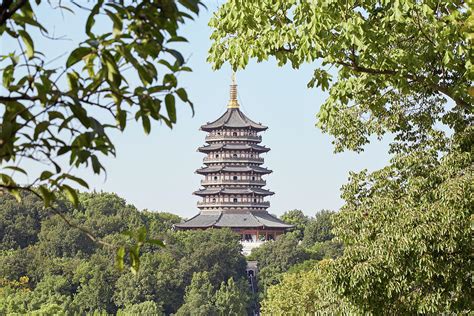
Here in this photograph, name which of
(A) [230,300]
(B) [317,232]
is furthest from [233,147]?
(A) [230,300]

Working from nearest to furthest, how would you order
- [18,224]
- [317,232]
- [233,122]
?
[18,224]
[233,122]
[317,232]

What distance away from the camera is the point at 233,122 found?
58.5 meters

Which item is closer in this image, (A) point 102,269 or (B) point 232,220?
(A) point 102,269

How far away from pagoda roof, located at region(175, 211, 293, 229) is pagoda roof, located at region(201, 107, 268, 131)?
18.0ft

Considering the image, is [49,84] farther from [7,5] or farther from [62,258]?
[62,258]

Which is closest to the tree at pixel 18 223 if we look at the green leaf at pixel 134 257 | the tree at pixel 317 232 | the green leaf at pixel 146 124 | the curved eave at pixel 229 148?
the curved eave at pixel 229 148

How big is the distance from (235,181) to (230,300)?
47.3ft

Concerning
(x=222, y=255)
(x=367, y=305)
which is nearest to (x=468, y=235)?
(x=367, y=305)

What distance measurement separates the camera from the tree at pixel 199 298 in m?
43.6

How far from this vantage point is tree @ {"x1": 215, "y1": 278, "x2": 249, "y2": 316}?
43.9 metres

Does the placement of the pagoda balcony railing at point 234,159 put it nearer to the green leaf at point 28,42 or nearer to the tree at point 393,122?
the tree at point 393,122

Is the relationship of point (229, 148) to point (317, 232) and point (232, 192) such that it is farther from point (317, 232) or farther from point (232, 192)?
point (317, 232)

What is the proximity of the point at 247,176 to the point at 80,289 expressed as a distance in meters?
16.9

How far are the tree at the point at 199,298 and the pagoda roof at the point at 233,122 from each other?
1403cm
